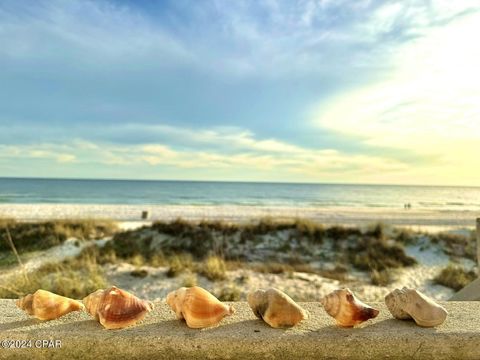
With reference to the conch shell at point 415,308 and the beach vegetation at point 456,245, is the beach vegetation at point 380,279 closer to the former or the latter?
the beach vegetation at point 456,245

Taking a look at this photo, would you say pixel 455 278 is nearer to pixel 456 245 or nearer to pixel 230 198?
pixel 456 245

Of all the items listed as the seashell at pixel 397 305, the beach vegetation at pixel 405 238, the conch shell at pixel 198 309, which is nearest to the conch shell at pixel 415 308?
the seashell at pixel 397 305

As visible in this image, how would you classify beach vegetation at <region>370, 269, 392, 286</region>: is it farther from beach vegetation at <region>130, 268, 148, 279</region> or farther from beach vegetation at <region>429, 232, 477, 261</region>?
beach vegetation at <region>130, 268, 148, 279</region>

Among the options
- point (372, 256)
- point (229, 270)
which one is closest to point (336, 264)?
point (372, 256)

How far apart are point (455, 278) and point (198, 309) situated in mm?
8587

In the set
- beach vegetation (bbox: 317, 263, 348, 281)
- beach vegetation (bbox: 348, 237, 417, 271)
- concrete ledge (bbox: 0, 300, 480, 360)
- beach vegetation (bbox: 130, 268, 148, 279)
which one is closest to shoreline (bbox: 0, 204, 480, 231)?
beach vegetation (bbox: 348, 237, 417, 271)

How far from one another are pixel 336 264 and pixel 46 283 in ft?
21.1

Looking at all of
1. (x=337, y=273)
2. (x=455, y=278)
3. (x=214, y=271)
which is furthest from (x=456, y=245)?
(x=214, y=271)

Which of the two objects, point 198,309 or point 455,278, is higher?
point 198,309

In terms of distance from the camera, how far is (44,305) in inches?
62.8

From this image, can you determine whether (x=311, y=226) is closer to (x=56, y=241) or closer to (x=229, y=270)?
(x=229, y=270)

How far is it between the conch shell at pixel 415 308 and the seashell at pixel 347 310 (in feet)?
0.32

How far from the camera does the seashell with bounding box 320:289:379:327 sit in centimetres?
151

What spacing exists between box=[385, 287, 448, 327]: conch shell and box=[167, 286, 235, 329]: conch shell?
605 millimetres
